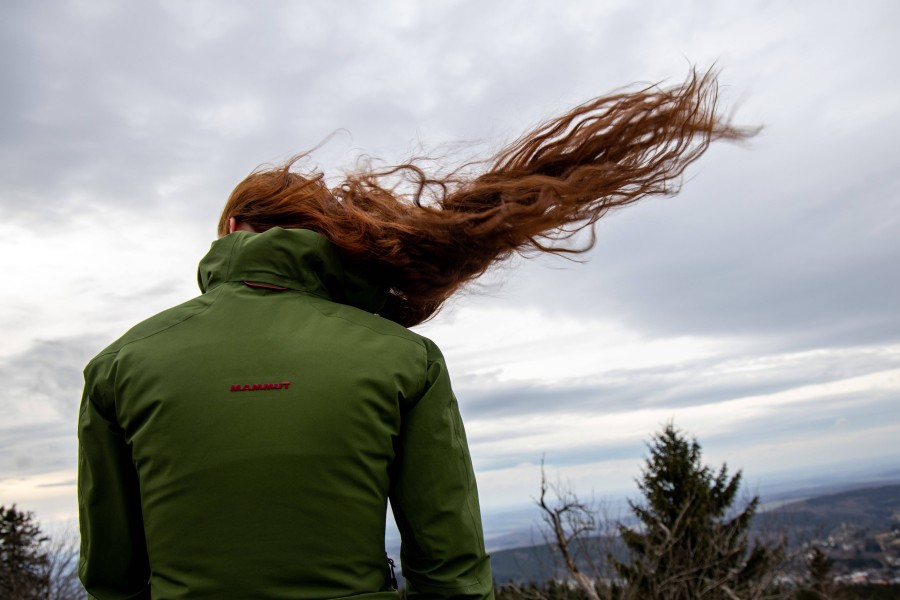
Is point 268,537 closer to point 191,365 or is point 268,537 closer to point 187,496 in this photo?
point 187,496

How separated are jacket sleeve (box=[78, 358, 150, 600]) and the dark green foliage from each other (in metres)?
26.6

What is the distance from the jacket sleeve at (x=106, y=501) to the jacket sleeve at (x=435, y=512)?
48cm

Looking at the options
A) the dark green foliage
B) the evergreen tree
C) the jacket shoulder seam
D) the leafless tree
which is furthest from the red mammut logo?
the dark green foliage

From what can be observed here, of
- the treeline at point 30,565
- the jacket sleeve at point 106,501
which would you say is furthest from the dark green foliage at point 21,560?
the jacket sleeve at point 106,501

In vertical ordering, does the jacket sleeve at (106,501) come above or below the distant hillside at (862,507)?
above

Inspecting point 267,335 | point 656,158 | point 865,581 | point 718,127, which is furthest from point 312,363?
point 865,581

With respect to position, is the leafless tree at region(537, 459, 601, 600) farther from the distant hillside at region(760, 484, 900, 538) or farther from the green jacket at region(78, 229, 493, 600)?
the distant hillside at region(760, 484, 900, 538)

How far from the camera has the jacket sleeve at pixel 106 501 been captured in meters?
1.28

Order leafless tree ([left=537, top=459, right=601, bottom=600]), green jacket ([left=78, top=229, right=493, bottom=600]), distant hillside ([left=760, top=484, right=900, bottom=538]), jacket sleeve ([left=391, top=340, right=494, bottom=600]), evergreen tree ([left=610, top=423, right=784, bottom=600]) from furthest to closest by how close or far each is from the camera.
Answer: distant hillside ([left=760, top=484, right=900, bottom=538]), evergreen tree ([left=610, top=423, right=784, bottom=600]), leafless tree ([left=537, top=459, right=601, bottom=600]), jacket sleeve ([left=391, top=340, right=494, bottom=600]), green jacket ([left=78, top=229, right=493, bottom=600])

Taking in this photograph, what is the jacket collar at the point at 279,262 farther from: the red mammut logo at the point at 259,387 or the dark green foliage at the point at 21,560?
the dark green foliage at the point at 21,560

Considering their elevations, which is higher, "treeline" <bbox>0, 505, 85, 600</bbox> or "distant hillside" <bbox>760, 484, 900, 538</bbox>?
"treeline" <bbox>0, 505, 85, 600</bbox>

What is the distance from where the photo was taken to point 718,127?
5.72 ft

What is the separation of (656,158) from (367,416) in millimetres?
887

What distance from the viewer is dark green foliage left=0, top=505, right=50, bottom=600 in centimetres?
2369
